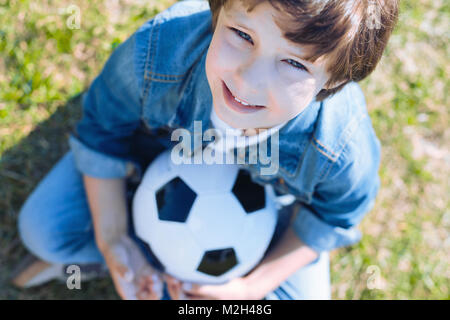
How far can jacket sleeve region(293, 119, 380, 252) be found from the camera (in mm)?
1311

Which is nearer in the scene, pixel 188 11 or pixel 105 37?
pixel 188 11

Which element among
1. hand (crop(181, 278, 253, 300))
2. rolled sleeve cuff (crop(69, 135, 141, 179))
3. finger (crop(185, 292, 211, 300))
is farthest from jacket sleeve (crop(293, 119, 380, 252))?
rolled sleeve cuff (crop(69, 135, 141, 179))

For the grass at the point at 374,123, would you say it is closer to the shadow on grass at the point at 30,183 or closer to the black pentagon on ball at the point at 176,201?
the shadow on grass at the point at 30,183

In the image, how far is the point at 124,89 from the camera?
131 centimetres

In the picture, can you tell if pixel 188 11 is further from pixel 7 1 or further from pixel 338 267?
pixel 338 267

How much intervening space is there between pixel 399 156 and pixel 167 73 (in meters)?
1.47

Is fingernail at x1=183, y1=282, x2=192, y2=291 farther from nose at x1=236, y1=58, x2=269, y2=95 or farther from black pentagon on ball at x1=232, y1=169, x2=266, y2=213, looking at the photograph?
nose at x1=236, y1=58, x2=269, y2=95

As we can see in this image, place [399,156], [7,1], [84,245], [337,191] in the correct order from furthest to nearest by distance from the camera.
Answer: [399,156] → [7,1] → [84,245] → [337,191]

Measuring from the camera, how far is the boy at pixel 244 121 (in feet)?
3.05

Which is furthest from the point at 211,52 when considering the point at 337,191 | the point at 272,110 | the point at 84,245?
the point at 84,245

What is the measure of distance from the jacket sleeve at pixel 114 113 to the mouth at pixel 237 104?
308 mm

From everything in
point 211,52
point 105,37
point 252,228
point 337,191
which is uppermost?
point 211,52

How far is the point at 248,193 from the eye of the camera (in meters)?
1.44

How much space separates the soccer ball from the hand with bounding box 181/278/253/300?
6cm
